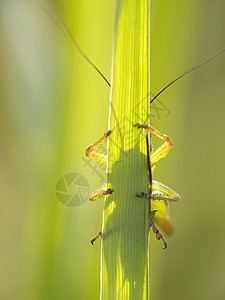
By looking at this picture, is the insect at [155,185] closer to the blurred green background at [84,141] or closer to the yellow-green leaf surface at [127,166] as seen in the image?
the yellow-green leaf surface at [127,166]

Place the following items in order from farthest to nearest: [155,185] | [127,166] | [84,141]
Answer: [84,141] → [155,185] → [127,166]

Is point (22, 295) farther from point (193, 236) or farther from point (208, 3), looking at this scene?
point (208, 3)

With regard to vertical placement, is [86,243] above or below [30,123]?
below

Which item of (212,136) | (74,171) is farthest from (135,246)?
(212,136)

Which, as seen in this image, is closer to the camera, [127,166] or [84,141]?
[127,166]

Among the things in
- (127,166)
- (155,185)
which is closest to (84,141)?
(155,185)

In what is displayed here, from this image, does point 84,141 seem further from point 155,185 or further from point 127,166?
point 127,166

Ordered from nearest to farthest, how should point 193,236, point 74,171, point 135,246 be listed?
point 135,246, point 74,171, point 193,236
